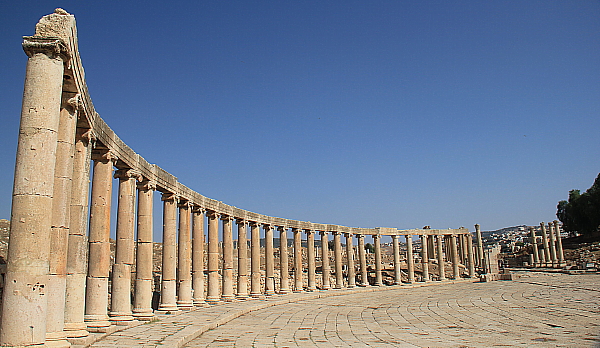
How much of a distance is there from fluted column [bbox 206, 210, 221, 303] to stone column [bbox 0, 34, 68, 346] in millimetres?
15150

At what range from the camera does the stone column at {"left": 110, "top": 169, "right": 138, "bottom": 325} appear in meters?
15.4

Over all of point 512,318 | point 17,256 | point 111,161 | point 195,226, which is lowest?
point 512,318

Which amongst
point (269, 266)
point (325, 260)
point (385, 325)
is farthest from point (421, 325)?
point (325, 260)

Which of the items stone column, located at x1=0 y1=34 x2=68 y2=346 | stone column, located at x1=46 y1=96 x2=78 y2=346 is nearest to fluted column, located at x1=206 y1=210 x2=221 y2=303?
stone column, located at x1=46 y1=96 x2=78 y2=346

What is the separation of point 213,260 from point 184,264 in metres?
3.10

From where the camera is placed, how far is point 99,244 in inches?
563

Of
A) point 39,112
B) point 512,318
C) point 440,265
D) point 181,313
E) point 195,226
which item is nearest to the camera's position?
point 39,112

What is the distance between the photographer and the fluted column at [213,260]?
2405cm

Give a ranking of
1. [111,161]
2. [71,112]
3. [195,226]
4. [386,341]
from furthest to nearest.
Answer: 1. [195,226]
2. [111,161]
3. [386,341]
4. [71,112]

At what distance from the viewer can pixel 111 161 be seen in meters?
14.9

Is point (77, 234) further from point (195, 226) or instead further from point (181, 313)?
point (195, 226)

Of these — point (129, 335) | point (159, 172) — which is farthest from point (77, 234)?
point (159, 172)

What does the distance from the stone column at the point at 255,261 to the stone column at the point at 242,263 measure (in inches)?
32.6

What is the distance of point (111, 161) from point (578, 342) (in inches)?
547
